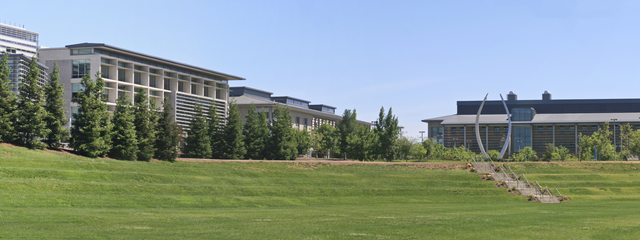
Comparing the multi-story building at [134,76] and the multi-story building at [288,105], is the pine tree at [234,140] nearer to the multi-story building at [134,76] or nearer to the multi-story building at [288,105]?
the multi-story building at [134,76]

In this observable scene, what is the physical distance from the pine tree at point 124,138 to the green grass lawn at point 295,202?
338 cm

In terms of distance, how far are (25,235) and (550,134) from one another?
417ft

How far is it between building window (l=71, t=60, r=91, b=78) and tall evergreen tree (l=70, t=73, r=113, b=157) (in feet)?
92.6

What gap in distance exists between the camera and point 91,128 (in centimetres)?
5256

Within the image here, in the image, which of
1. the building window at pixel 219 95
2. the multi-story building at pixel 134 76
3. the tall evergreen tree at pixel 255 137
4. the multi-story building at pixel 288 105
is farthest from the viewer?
the multi-story building at pixel 288 105

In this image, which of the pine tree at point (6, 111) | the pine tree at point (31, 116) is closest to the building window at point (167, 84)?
the pine tree at point (31, 116)

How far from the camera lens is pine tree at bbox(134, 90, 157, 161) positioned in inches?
2247

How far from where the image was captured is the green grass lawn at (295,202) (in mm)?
21312

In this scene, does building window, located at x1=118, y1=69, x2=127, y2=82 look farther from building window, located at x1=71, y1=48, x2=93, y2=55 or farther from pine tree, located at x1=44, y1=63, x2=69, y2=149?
pine tree, located at x1=44, y1=63, x2=69, y2=149

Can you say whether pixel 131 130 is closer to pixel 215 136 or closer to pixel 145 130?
pixel 145 130

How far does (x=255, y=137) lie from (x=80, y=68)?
28636 mm

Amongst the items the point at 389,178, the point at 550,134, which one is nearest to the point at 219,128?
the point at 389,178

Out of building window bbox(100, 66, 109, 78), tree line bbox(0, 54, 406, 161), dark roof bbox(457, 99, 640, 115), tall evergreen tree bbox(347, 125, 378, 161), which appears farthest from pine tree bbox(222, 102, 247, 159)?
dark roof bbox(457, 99, 640, 115)

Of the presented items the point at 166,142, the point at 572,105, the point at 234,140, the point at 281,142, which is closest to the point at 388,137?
the point at 281,142
